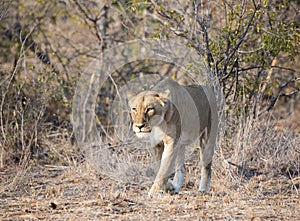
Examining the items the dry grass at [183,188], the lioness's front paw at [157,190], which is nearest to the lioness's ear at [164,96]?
the lioness's front paw at [157,190]

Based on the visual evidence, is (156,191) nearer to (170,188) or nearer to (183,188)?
(170,188)

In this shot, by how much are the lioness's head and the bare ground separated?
0.68m

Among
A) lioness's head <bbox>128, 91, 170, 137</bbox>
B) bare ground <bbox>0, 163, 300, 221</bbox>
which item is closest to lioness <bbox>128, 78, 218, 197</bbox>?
lioness's head <bbox>128, 91, 170, 137</bbox>

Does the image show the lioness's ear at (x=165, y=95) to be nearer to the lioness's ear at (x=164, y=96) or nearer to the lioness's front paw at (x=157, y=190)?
the lioness's ear at (x=164, y=96)

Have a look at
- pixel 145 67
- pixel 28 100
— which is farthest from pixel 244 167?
pixel 145 67

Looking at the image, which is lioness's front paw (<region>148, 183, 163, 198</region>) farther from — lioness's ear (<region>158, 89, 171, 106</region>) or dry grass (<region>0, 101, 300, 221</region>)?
lioness's ear (<region>158, 89, 171, 106</region>)

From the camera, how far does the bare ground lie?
5.20m

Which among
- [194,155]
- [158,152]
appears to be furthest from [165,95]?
[194,155]

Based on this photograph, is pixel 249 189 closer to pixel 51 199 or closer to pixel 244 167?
pixel 244 167

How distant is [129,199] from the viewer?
5.74 m

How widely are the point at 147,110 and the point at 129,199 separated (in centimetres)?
86

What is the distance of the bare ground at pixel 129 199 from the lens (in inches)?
205

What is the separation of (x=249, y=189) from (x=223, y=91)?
1835 millimetres

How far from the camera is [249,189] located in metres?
6.60
